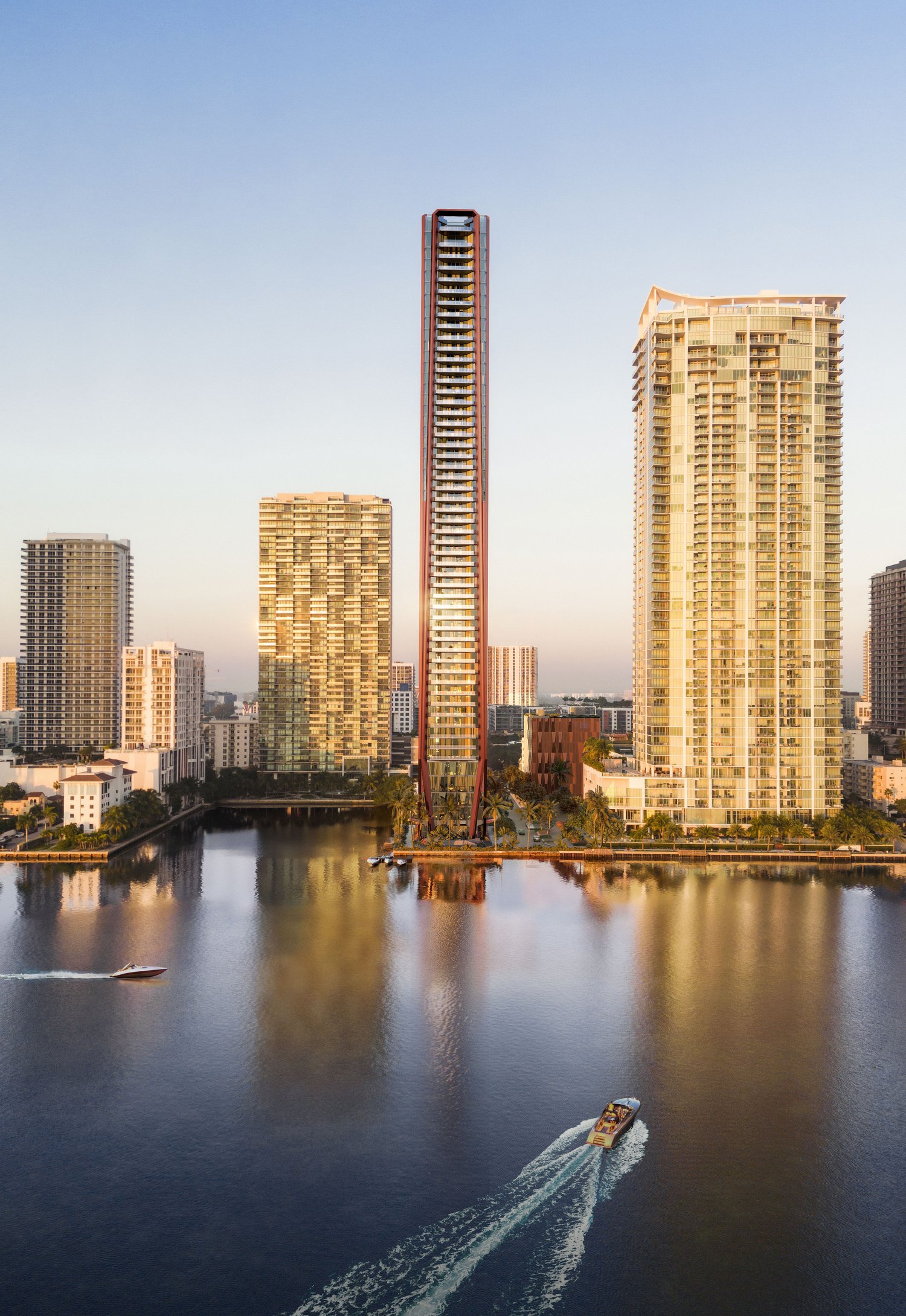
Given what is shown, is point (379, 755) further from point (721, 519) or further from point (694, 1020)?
point (694, 1020)

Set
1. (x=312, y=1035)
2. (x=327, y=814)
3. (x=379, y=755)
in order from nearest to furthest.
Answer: (x=312, y=1035)
(x=327, y=814)
(x=379, y=755)

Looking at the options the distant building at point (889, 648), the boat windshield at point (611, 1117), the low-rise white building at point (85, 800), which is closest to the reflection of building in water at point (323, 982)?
the boat windshield at point (611, 1117)

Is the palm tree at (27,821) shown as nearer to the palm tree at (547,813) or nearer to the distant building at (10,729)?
the palm tree at (547,813)

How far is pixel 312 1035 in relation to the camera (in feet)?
124

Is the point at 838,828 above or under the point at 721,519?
under

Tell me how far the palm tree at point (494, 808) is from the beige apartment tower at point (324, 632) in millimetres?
47862

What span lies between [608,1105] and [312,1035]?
522 inches

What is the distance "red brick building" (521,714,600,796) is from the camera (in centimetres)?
10862

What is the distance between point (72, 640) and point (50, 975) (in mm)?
111144

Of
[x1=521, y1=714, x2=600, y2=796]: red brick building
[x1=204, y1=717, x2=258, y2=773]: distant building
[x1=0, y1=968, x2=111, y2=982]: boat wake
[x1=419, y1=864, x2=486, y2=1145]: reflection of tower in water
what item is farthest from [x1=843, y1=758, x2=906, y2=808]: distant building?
[x1=204, y1=717, x2=258, y2=773]: distant building

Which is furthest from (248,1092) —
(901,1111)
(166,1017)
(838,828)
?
(838,828)

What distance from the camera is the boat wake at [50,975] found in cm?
4466

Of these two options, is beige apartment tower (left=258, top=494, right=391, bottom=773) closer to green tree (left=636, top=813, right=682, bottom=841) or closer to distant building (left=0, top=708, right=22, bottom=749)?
distant building (left=0, top=708, right=22, bottom=749)

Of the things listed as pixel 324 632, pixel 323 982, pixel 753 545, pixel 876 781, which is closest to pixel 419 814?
pixel 323 982
